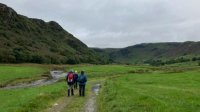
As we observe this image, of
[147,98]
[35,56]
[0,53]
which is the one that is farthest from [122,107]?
[35,56]

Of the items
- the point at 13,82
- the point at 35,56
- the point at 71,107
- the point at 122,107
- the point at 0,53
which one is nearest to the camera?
the point at 122,107

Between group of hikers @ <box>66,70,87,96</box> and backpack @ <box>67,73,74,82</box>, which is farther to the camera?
backpack @ <box>67,73,74,82</box>

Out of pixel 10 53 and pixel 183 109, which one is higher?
pixel 10 53

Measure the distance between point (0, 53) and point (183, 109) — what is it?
15708cm

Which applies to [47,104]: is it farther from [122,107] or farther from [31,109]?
[122,107]

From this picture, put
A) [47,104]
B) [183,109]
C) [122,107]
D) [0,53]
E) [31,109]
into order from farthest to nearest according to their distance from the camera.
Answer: [0,53] → [47,104] → [31,109] → [122,107] → [183,109]

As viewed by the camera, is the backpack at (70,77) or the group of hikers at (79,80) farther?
the backpack at (70,77)

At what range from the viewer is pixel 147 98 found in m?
33.5

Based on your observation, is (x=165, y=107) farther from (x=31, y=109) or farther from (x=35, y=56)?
(x=35, y=56)

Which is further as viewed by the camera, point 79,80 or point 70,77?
point 70,77

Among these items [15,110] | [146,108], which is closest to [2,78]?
[15,110]

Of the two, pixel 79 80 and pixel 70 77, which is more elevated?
pixel 70 77

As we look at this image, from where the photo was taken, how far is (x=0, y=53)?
176 meters

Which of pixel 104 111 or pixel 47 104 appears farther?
pixel 47 104
